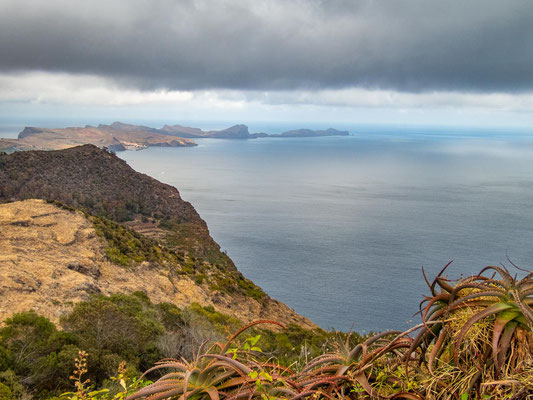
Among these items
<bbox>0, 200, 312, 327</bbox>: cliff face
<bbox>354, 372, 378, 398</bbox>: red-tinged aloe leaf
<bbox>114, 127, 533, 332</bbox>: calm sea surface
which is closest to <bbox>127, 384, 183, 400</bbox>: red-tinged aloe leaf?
<bbox>354, 372, 378, 398</bbox>: red-tinged aloe leaf

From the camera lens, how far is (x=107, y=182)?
6581 centimetres

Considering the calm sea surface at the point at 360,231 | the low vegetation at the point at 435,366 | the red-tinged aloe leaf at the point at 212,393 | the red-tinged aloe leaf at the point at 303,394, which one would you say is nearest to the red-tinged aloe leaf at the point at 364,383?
the low vegetation at the point at 435,366

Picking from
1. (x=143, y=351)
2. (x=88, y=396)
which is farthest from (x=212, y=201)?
(x=88, y=396)

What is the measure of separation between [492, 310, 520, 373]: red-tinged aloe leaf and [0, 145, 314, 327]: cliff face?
681 inches

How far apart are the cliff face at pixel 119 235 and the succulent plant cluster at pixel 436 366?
1632cm

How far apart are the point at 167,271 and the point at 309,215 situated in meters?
60.2

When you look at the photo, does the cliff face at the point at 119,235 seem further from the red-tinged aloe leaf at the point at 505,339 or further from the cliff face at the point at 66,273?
the red-tinged aloe leaf at the point at 505,339

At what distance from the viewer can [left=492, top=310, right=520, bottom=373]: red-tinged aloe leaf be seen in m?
2.04

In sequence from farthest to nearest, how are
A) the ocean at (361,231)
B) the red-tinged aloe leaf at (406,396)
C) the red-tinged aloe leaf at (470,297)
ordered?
the ocean at (361,231) → the red-tinged aloe leaf at (406,396) → the red-tinged aloe leaf at (470,297)

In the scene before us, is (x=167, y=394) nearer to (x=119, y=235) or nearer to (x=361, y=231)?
(x=119, y=235)

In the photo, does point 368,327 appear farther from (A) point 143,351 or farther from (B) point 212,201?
(B) point 212,201

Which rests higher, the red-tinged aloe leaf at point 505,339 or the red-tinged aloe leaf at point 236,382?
the red-tinged aloe leaf at point 505,339

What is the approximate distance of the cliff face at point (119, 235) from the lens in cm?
2380

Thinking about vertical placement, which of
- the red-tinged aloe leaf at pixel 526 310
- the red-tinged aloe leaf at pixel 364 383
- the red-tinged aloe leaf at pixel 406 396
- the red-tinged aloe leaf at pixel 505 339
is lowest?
the red-tinged aloe leaf at pixel 406 396
